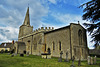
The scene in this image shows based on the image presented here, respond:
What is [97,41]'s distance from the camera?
14938 mm

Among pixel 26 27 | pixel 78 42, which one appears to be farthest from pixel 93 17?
pixel 26 27

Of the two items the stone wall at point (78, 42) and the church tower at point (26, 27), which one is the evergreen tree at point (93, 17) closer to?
the stone wall at point (78, 42)

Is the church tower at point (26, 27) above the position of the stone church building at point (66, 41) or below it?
above

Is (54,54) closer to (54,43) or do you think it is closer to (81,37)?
(54,43)

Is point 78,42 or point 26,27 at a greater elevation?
point 26,27

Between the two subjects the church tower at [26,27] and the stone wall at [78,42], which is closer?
the stone wall at [78,42]

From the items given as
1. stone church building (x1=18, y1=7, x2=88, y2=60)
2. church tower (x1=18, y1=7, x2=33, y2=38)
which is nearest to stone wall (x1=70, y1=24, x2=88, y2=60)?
stone church building (x1=18, y1=7, x2=88, y2=60)

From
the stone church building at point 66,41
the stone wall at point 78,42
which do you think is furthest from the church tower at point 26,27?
the stone wall at point 78,42

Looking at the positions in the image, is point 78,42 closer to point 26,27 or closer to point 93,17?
point 93,17

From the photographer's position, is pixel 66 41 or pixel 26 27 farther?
pixel 26 27

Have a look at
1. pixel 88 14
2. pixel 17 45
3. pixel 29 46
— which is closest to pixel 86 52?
pixel 88 14

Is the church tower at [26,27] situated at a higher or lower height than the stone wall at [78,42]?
higher

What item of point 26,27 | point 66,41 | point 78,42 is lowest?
point 78,42

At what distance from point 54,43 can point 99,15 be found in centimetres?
1265
